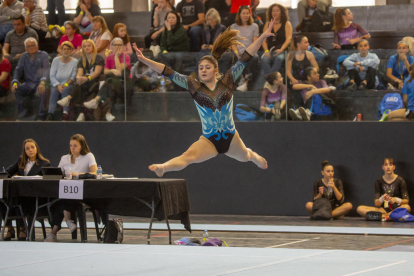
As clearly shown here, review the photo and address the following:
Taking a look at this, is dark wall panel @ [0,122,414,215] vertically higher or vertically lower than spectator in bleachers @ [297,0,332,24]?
lower

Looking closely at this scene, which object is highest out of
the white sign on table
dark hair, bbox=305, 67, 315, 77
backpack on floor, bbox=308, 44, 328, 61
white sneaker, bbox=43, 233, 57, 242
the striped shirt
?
the striped shirt

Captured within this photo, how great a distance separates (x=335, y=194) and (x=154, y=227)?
302 centimetres

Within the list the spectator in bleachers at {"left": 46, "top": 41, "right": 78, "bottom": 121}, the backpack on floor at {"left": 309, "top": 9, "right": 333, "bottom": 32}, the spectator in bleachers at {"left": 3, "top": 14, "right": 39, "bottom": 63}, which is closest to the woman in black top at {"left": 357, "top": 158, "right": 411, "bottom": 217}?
the backpack on floor at {"left": 309, "top": 9, "right": 333, "bottom": 32}

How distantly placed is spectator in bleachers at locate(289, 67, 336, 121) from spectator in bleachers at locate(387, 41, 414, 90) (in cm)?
92

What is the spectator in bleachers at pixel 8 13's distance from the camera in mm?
12481

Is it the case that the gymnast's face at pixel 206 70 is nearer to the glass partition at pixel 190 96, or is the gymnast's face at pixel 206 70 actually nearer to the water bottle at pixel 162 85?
the glass partition at pixel 190 96

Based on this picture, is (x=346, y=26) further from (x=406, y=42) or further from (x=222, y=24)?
(x=222, y=24)

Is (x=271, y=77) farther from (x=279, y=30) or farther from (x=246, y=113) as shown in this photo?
(x=279, y=30)

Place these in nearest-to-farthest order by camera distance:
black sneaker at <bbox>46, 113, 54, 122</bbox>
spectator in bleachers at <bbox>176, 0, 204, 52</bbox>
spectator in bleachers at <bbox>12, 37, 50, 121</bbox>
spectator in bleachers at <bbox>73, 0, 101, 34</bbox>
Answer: spectator in bleachers at <bbox>12, 37, 50, 121</bbox>, black sneaker at <bbox>46, 113, 54, 122</bbox>, spectator in bleachers at <bbox>176, 0, 204, 52</bbox>, spectator in bleachers at <bbox>73, 0, 101, 34</bbox>

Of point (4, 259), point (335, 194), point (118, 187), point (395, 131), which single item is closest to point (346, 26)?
point (395, 131)

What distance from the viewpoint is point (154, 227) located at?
9.29m

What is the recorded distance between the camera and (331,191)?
9969 millimetres

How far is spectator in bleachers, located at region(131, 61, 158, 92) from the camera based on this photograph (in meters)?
10.4

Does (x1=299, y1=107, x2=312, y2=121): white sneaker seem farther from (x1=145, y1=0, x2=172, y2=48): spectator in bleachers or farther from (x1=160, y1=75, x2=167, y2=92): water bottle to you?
(x1=145, y1=0, x2=172, y2=48): spectator in bleachers
